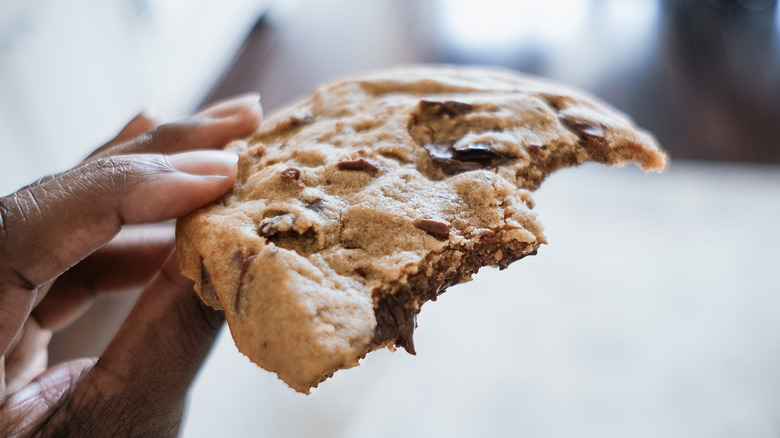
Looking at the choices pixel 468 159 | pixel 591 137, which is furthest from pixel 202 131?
pixel 591 137

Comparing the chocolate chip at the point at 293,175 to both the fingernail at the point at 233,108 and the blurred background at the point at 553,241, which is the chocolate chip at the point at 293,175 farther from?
the blurred background at the point at 553,241

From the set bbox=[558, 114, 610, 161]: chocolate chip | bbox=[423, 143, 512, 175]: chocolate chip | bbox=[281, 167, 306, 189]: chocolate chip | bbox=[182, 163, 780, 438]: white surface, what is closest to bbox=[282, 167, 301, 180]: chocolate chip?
bbox=[281, 167, 306, 189]: chocolate chip

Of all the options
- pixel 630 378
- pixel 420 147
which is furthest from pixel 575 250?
pixel 420 147

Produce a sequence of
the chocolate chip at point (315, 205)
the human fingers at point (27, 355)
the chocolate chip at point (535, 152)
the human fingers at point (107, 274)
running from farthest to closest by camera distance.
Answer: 1. the human fingers at point (107, 274)
2. the human fingers at point (27, 355)
3. the chocolate chip at point (535, 152)
4. the chocolate chip at point (315, 205)

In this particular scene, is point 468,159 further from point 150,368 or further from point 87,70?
point 87,70

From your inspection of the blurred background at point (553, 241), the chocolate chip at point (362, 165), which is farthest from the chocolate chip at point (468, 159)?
the blurred background at point (553, 241)

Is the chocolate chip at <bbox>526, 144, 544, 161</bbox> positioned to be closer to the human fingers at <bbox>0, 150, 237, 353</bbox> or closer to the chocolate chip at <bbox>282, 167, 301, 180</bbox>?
the chocolate chip at <bbox>282, 167, 301, 180</bbox>

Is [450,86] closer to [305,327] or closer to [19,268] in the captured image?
[305,327]

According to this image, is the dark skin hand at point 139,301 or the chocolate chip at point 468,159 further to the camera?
the chocolate chip at point 468,159
